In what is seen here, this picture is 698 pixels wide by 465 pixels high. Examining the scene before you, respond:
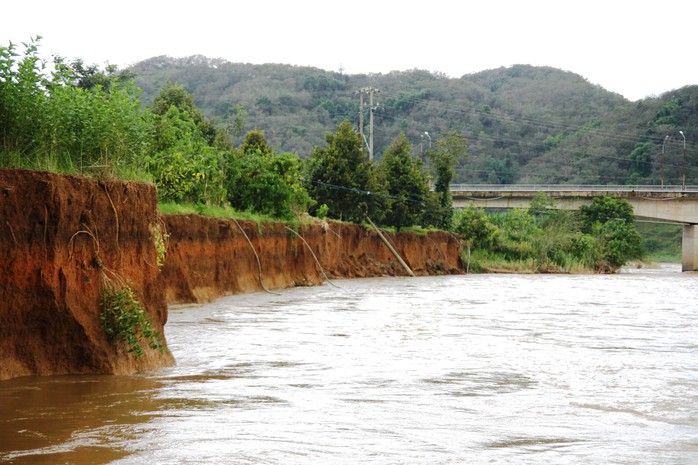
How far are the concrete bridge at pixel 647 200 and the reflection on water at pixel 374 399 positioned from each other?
52.8 m

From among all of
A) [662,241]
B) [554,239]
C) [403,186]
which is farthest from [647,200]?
[403,186]

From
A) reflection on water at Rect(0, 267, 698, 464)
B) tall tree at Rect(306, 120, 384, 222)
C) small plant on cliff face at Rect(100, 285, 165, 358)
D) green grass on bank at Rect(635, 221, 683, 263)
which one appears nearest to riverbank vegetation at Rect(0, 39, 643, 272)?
tall tree at Rect(306, 120, 384, 222)

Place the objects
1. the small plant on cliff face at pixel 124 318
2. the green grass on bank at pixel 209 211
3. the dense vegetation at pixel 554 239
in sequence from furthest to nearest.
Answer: the dense vegetation at pixel 554 239 < the green grass on bank at pixel 209 211 < the small plant on cliff face at pixel 124 318

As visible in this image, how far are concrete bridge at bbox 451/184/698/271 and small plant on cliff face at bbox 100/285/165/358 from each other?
58477 mm

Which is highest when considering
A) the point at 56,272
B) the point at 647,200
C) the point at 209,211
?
the point at 647,200

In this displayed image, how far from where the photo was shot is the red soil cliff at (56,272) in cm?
990

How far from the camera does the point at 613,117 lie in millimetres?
97688

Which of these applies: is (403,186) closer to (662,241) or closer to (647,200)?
(647,200)

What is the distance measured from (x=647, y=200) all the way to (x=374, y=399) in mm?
64992

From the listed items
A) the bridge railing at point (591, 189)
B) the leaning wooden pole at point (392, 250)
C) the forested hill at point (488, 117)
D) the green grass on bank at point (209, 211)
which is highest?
the forested hill at point (488, 117)

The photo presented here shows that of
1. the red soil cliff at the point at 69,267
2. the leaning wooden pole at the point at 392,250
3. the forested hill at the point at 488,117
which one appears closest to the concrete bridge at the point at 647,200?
the forested hill at the point at 488,117

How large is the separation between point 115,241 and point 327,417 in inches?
154

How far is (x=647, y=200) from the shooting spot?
70625 millimetres

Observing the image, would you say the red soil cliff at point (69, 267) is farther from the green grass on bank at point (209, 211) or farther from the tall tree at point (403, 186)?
the tall tree at point (403, 186)
